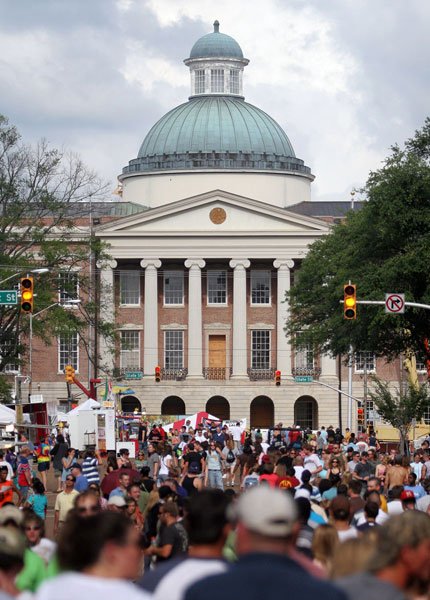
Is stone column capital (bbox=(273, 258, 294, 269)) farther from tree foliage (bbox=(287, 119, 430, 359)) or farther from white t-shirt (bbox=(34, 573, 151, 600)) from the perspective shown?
white t-shirt (bbox=(34, 573, 151, 600))

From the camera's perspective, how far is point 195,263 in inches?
4289

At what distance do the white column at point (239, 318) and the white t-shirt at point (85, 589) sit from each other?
100993 millimetres

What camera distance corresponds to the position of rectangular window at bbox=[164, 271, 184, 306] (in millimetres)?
110688

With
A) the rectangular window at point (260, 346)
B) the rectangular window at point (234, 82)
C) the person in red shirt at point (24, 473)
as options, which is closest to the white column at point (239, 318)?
the rectangular window at point (260, 346)

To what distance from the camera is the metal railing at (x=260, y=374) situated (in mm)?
108375

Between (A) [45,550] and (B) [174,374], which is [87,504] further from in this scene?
(B) [174,374]

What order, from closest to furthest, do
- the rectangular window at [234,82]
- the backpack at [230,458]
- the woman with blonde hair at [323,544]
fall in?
1. the woman with blonde hair at [323,544]
2. the backpack at [230,458]
3. the rectangular window at [234,82]

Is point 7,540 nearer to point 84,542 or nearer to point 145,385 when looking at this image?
point 84,542

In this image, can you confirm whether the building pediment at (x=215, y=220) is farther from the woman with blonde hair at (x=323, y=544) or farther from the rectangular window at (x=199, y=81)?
the woman with blonde hair at (x=323, y=544)

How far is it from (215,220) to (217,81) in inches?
753

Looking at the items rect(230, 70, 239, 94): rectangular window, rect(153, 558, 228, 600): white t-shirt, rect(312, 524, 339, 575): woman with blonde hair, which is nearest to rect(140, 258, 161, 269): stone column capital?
rect(230, 70, 239, 94): rectangular window

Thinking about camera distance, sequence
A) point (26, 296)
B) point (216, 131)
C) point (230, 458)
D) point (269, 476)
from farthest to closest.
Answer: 1. point (216, 131)
2. point (230, 458)
3. point (26, 296)
4. point (269, 476)

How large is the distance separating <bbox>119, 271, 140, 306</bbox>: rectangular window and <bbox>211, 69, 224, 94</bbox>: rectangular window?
19.5 metres

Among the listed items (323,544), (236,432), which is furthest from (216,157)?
(323,544)
